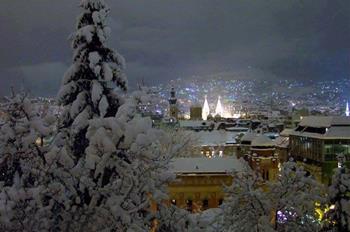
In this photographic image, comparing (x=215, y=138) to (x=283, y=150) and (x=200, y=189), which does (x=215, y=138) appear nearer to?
(x=283, y=150)

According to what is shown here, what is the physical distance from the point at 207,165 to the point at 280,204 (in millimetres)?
19992

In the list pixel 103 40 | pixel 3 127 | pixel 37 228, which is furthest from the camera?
pixel 103 40

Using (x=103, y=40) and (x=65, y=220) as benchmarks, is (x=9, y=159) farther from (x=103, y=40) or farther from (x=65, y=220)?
(x=103, y=40)

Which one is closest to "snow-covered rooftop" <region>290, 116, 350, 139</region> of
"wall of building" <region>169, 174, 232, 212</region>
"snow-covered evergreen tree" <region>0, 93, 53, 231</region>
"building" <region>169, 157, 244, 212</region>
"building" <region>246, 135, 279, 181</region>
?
"building" <region>246, 135, 279, 181</region>

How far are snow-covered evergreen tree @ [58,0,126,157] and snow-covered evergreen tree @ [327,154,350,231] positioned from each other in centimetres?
1141

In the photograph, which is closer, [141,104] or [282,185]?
[141,104]

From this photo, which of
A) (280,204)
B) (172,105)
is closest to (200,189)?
(280,204)

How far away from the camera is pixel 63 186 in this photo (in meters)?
8.67

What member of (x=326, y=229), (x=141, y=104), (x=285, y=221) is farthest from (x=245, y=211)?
(x=141, y=104)

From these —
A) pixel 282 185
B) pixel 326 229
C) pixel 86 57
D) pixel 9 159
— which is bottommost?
pixel 326 229

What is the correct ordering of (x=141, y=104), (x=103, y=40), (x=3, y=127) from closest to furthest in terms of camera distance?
(x=3, y=127), (x=141, y=104), (x=103, y=40)

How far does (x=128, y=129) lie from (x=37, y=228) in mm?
2287

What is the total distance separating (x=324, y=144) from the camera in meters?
57.3

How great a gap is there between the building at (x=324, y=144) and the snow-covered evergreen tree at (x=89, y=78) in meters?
49.2
